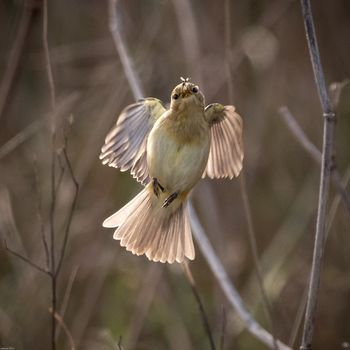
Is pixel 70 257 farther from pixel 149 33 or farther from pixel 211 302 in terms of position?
pixel 149 33

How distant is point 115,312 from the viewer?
19.1ft

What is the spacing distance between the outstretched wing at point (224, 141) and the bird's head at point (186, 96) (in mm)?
130

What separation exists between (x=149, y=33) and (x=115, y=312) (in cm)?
201

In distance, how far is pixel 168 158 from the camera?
3.18 m

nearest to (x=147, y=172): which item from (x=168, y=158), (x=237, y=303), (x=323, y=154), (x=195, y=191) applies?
(x=168, y=158)

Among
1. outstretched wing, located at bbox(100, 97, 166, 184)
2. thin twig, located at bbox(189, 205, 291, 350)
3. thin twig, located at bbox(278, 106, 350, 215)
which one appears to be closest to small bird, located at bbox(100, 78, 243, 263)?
outstretched wing, located at bbox(100, 97, 166, 184)

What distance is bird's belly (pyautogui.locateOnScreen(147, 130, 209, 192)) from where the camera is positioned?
3125 millimetres

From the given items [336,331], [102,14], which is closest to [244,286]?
[336,331]

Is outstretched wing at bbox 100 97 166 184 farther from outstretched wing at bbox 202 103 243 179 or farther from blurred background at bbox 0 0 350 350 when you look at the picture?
blurred background at bbox 0 0 350 350

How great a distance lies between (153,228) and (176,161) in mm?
415

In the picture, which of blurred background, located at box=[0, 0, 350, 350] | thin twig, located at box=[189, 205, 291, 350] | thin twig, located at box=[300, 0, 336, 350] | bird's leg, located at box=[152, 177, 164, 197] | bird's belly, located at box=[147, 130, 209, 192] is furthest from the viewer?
blurred background, located at box=[0, 0, 350, 350]

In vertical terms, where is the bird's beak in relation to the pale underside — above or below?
above

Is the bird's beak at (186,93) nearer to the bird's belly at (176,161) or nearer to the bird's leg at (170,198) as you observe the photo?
the bird's belly at (176,161)

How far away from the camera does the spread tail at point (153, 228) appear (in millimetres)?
3293
